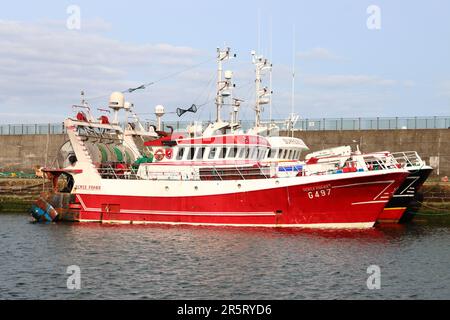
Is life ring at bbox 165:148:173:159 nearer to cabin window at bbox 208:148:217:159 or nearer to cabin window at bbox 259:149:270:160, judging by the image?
cabin window at bbox 208:148:217:159

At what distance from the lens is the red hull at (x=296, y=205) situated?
3064 cm

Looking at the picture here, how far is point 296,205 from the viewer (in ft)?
103

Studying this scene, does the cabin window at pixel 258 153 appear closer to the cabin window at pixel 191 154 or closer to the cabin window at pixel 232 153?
the cabin window at pixel 232 153

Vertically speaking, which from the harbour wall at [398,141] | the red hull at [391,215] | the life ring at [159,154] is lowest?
the red hull at [391,215]

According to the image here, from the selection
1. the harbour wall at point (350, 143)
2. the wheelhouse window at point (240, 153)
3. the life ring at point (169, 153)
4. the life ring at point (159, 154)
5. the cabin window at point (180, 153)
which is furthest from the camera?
the harbour wall at point (350, 143)

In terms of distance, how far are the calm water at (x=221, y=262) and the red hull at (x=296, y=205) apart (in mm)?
1126

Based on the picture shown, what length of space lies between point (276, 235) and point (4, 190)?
90.1 ft

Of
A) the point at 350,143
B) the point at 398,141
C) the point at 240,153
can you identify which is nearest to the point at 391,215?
the point at 240,153

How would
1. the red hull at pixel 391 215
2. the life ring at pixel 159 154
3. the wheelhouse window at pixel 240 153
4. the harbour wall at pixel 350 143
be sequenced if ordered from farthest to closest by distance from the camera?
the harbour wall at pixel 350 143 < the red hull at pixel 391 215 < the life ring at pixel 159 154 < the wheelhouse window at pixel 240 153

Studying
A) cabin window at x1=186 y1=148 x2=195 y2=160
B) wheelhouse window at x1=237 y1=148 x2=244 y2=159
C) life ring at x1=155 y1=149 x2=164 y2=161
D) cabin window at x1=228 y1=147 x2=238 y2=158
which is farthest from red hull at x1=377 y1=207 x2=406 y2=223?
life ring at x1=155 y1=149 x2=164 y2=161

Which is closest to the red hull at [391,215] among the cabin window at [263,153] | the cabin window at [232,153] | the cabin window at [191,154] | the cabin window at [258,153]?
the cabin window at [263,153]

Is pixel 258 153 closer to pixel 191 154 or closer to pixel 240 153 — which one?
pixel 240 153
